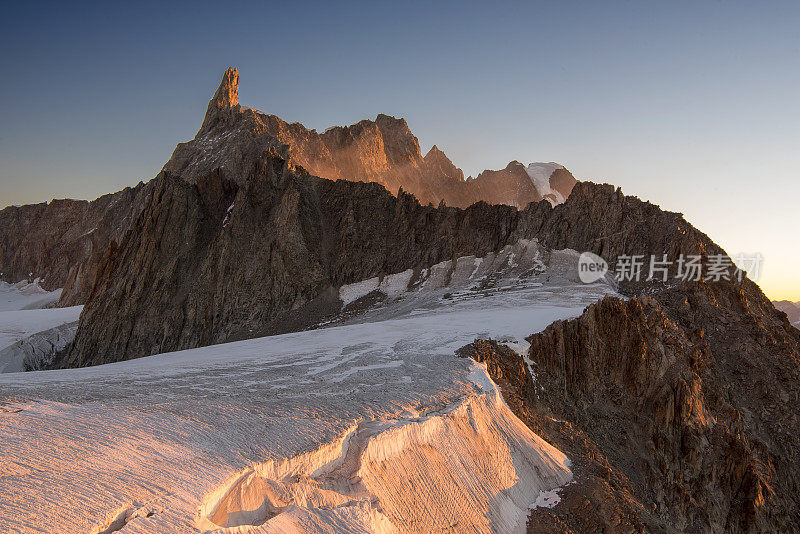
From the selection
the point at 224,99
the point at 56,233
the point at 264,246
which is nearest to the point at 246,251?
the point at 264,246

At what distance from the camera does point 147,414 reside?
946 centimetres

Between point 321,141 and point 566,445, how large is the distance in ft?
301

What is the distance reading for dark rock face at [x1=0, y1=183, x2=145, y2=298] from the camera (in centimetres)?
9469

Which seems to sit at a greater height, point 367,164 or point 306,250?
point 367,164

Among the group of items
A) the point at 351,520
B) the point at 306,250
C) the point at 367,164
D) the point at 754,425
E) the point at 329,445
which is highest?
the point at 367,164

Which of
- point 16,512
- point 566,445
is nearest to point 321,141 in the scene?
point 566,445

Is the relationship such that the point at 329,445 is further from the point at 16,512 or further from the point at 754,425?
the point at 754,425

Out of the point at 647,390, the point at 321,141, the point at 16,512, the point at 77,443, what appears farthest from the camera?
the point at 321,141

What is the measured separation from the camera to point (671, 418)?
22.6m

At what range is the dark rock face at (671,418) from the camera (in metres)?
20.7

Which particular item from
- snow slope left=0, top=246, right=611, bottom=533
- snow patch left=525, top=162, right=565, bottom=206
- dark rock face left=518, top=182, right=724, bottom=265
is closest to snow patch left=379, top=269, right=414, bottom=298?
dark rock face left=518, top=182, right=724, bottom=265

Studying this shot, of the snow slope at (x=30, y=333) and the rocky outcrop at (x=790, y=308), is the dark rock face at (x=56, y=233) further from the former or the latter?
the rocky outcrop at (x=790, y=308)

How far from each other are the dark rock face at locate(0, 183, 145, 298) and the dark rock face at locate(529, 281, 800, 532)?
83060 mm

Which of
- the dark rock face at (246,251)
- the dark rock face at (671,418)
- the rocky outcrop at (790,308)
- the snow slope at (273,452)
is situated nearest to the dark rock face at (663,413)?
the dark rock face at (671,418)
